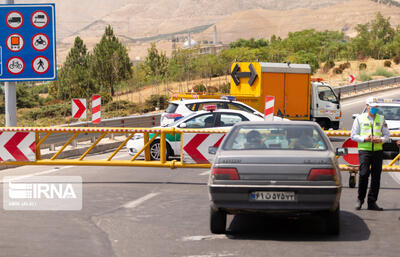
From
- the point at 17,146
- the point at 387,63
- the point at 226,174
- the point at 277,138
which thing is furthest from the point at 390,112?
the point at 387,63

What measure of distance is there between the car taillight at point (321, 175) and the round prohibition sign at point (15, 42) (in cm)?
998

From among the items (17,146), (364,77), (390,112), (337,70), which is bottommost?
(17,146)

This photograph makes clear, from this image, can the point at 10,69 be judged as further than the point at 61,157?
No

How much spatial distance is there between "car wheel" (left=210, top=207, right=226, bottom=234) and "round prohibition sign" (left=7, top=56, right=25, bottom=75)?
908 centimetres

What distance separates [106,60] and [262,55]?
29.5 metres

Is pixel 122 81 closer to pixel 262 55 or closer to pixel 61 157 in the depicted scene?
pixel 262 55

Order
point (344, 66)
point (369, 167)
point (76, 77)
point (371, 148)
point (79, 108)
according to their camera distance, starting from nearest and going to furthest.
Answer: point (371, 148), point (369, 167), point (79, 108), point (76, 77), point (344, 66)

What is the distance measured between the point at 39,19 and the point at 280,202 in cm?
985

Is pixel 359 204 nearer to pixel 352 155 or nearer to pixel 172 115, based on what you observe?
pixel 352 155

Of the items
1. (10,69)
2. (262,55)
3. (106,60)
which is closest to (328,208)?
(10,69)

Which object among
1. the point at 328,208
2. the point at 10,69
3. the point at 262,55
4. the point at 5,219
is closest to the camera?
the point at 328,208

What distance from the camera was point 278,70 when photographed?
25.9 meters

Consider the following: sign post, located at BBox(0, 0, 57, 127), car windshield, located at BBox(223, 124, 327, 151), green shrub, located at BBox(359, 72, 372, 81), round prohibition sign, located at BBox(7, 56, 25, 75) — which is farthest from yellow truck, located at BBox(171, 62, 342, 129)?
green shrub, located at BBox(359, 72, 372, 81)

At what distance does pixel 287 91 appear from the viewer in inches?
1026
